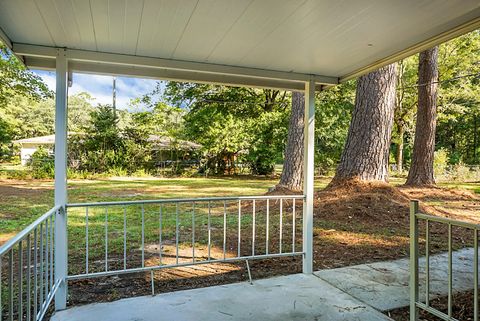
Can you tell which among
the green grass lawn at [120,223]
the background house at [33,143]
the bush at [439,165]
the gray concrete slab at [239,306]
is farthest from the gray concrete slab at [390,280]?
the background house at [33,143]

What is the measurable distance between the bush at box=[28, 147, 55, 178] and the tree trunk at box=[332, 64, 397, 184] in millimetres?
12597

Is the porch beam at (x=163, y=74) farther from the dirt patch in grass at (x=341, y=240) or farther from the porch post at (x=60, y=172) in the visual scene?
the dirt patch in grass at (x=341, y=240)

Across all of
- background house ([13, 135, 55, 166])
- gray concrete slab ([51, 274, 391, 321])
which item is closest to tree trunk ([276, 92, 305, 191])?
gray concrete slab ([51, 274, 391, 321])

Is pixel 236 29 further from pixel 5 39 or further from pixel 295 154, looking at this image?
pixel 295 154

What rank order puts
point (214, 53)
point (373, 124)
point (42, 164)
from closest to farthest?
1. point (214, 53)
2. point (373, 124)
3. point (42, 164)

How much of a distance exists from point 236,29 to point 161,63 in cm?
89

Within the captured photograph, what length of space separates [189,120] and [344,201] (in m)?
11.1

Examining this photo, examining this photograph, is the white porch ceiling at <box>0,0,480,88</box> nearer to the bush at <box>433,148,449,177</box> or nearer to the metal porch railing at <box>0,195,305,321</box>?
the metal porch railing at <box>0,195,305,321</box>

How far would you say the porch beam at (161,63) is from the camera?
2537 mm

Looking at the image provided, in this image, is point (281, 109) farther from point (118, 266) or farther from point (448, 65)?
point (118, 266)

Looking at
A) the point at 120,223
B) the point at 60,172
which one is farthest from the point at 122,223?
the point at 60,172

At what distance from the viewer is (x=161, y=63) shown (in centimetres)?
282

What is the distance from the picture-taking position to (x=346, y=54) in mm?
2758

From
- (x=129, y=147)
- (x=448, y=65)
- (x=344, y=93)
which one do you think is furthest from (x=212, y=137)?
(x=448, y=65)
